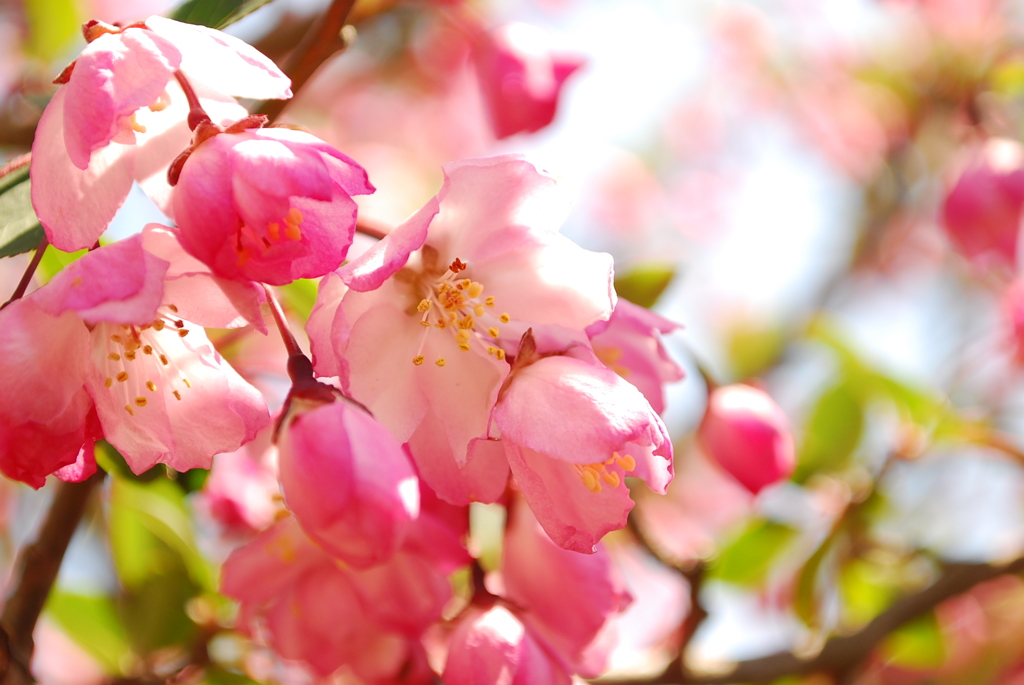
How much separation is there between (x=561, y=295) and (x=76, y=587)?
773 millimetres

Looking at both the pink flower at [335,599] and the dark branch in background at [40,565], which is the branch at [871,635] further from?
the dark branch in background at [40,565]

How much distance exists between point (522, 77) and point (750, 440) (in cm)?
50

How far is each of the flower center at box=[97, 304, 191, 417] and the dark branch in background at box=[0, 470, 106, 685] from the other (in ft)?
0.36

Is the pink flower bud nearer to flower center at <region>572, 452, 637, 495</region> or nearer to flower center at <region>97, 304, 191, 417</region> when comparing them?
flower center at <region>572, 452, 637, 495</region>

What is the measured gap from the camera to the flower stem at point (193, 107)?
524 millimetres

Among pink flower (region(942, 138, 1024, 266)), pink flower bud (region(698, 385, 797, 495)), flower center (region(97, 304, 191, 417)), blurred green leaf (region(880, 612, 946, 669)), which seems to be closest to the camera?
flower center (region(97, 304, 191, 417))

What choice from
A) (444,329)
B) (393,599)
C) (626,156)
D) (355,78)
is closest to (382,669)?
(393,599)

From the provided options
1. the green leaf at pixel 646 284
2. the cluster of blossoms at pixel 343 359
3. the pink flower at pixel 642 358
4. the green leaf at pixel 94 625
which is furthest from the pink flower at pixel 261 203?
the green leaf at pixel 94 625

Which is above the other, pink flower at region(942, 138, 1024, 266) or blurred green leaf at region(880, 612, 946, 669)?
pink flower at region(942, 138, 1024, 266)

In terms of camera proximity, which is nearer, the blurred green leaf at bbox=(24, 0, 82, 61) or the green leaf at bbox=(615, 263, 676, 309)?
the green leaf at bbox=(615, 263, 676, 309)

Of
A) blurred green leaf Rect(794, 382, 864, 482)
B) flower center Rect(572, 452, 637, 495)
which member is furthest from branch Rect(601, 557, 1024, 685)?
flower center Rect(572, 452, 637, 495)

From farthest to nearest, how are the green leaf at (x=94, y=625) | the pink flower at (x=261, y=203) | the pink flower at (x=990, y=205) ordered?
the pink flower at (x=990, y=205)
the green leaf at (x=94, y=625)
the pink flower at (x=261, y=203)

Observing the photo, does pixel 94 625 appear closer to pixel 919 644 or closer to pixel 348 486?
pixel 348 486

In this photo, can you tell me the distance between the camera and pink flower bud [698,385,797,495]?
0.87 metres
